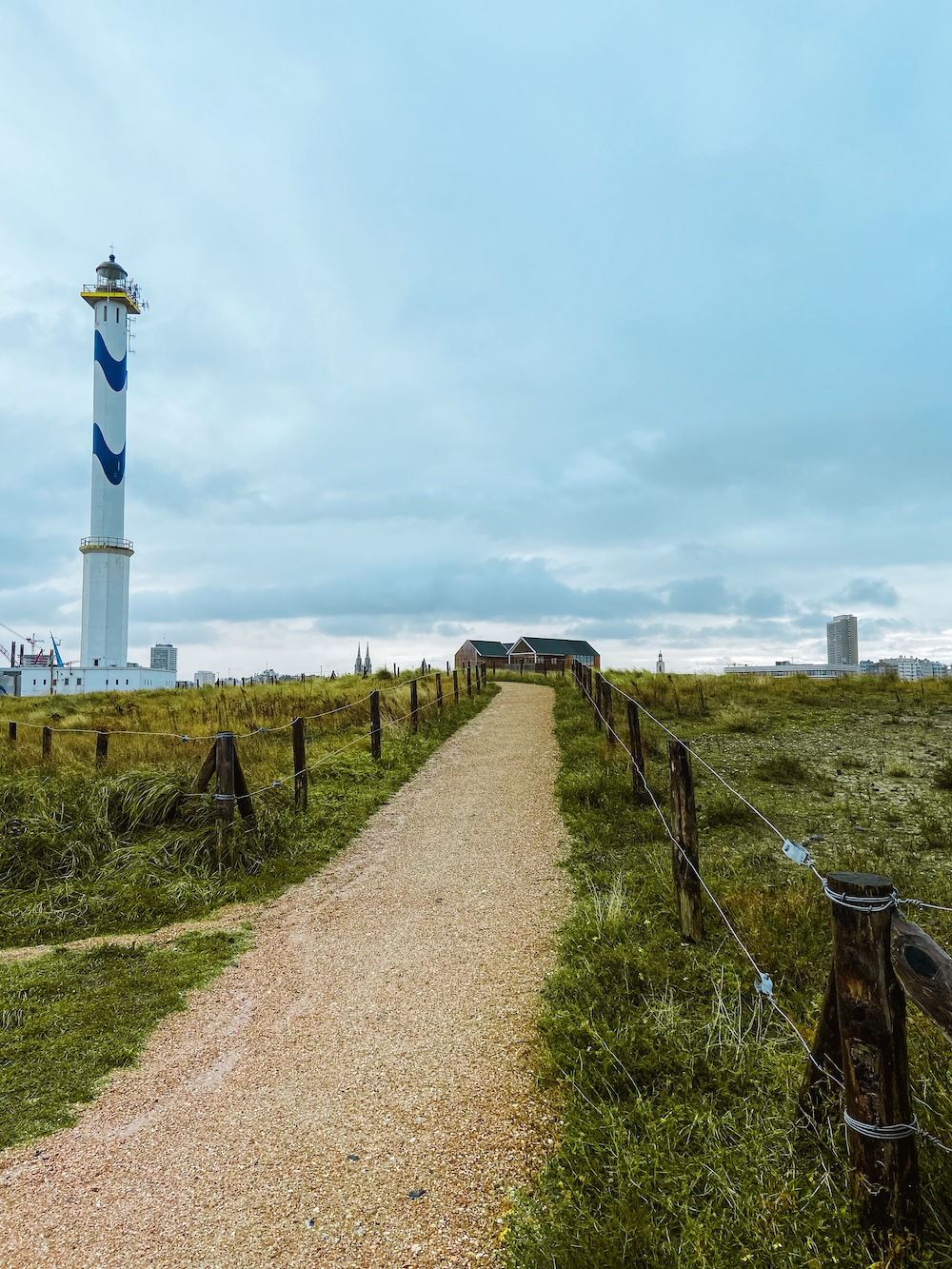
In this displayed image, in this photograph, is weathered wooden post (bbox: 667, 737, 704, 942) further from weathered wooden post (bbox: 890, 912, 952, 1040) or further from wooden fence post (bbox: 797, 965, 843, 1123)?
weathered wooden post (bbox: 890, 912, 952, 1040)

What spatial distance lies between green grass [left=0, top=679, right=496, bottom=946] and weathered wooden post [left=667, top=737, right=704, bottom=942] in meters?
3.96

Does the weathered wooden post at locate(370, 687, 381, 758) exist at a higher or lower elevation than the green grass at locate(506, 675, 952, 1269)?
higher

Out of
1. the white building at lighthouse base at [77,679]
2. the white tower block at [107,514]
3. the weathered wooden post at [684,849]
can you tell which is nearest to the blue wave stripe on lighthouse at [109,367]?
the white tower block at [107,514]

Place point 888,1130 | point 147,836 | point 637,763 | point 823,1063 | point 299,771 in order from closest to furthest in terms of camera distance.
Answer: point 888,1130 < point 823,1063 < point 147,836 < point 637,763 < point 299,771

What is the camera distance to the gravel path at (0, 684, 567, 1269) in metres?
2.84

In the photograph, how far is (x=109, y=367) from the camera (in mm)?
55438

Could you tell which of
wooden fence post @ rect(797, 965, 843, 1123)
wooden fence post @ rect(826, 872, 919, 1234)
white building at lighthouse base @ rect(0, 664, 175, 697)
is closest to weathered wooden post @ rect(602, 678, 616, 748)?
wooden fence post @ rect(797, 965, 843, 1123)

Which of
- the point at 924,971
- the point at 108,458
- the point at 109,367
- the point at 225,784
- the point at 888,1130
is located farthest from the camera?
the point at 109,367

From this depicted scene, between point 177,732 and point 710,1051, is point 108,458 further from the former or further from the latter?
point 710,1051

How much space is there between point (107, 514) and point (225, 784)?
179ft

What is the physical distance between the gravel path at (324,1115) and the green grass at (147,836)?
1.10 metres

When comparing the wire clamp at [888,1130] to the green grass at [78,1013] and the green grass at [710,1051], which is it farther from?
the green grass at [78,1013]

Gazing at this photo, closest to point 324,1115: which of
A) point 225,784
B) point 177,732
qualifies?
point 225,784

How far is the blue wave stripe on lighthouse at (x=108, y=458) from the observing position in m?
54.0
